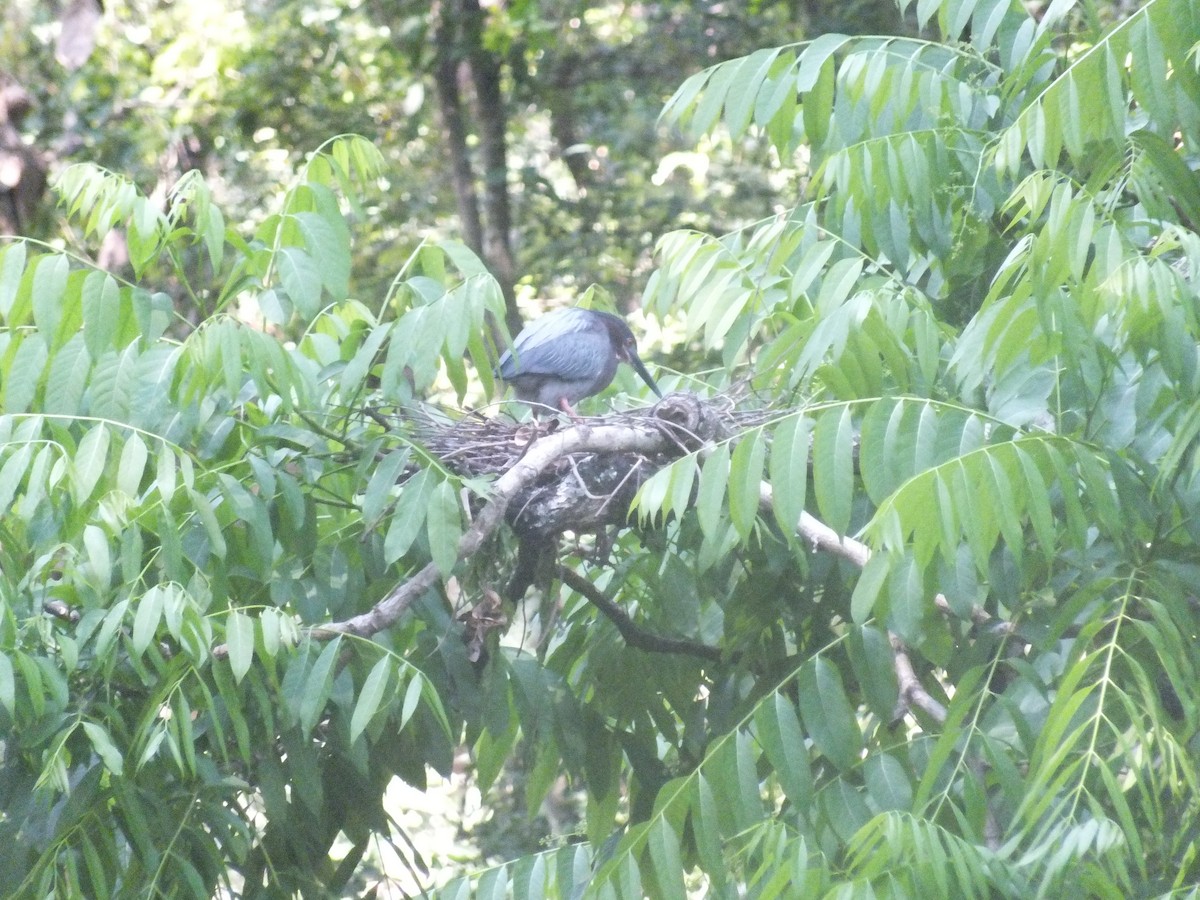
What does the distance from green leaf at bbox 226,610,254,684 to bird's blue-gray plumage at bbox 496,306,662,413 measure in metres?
3.29

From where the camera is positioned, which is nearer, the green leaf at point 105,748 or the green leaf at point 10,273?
the green leaf at point 105,748

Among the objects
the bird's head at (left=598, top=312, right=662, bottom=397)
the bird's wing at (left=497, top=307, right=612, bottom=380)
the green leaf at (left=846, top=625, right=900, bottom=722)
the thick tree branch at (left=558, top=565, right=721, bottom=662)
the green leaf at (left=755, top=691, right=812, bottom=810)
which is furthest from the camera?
the bird's head at (left=598, top=312, right=662, bottom=397)

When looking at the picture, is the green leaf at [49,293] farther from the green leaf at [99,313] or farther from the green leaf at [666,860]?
the green leaf at [666,860]

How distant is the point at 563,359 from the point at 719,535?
2.73 meters

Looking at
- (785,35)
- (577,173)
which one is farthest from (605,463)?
(577,173)

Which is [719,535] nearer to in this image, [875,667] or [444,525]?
[875,667]

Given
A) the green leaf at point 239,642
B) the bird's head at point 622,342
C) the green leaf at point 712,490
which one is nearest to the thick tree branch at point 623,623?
the green leaf at point 712,490

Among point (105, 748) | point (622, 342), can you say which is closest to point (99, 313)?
point (105, 748)

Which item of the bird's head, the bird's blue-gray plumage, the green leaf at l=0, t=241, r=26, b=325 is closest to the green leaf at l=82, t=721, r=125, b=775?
the green leaf at l=0, t=241, r=26, b=325

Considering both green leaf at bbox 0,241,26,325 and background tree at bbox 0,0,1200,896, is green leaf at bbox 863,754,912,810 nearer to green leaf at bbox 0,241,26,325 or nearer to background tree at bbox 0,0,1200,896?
background tree at bbox 0,0,1200,896

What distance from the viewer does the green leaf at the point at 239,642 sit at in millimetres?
2537

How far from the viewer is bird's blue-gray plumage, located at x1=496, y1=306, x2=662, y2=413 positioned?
19.6 ft

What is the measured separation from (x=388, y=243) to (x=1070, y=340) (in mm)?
7330

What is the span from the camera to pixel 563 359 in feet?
19.7
